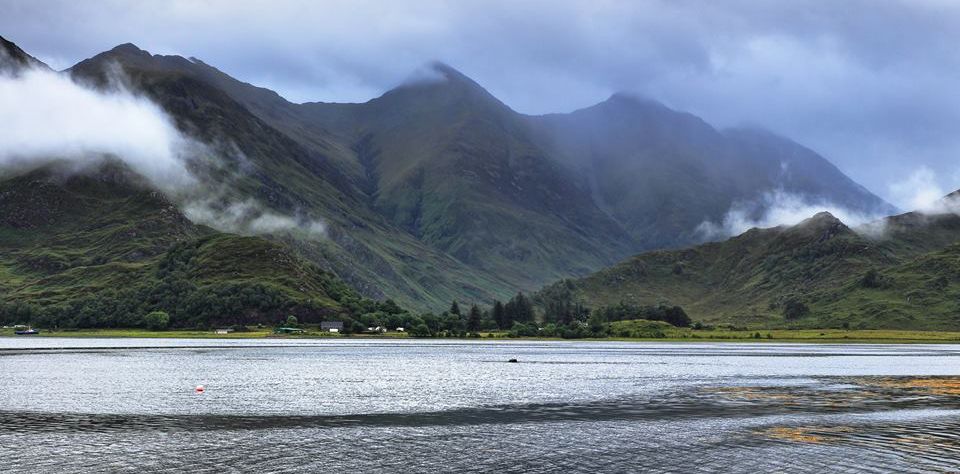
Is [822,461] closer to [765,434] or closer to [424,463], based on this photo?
[765,434]

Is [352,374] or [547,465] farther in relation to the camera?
[352,374]

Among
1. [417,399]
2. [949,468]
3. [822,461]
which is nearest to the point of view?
[949,468]

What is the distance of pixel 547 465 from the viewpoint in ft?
217

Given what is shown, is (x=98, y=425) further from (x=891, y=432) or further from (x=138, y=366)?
(x=138, y=366)

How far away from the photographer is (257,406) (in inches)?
4237

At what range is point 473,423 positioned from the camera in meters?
92.1

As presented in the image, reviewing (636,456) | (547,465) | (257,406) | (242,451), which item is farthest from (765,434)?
(257,406)

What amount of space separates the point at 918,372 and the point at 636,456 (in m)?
138

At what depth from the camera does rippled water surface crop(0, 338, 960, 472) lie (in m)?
67.0

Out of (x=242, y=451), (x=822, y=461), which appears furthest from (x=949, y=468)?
(x=242, y=451)

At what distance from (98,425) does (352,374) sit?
279 feet

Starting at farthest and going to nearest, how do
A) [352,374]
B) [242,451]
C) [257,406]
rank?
[352,374] → [257,406] → [242,451]

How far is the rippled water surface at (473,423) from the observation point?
6700cm

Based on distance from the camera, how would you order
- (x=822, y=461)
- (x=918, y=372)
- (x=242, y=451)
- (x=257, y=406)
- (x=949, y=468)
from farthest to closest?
(x=918, y=372)
(x=257, y=406)
(x=242, y=451)
(x=822, y=461)
(x=949, y=468)
